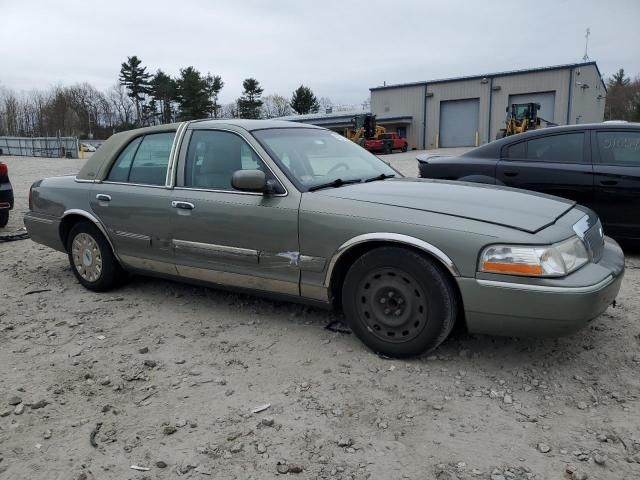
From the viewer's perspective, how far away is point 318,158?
13.9ft

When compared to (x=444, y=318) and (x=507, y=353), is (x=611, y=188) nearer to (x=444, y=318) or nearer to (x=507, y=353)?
(x=507, y=353)

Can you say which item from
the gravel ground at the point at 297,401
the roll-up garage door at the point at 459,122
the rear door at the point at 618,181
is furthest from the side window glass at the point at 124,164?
the roll-up garage door at the point at 459,122

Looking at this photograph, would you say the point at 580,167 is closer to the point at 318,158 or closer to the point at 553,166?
the point at 553,166

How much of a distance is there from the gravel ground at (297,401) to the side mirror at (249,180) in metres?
1.09

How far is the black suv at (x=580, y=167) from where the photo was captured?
5.53 meters

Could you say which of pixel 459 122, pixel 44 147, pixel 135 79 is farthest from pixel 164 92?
pixel 459 122

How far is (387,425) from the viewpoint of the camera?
280cm

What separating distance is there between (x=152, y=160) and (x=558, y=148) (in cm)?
425

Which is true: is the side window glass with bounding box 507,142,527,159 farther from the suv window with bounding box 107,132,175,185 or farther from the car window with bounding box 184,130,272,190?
the suv window with bounding box 107,132,175,185

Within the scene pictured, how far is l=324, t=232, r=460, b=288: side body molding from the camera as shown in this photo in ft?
10.4

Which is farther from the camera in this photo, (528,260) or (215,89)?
(215,89)

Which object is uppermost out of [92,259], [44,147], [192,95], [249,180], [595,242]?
[192,95]

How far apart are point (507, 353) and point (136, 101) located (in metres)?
79.5

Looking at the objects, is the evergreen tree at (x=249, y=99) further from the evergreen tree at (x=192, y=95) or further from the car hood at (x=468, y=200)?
the car hood at (x=468, y=200)
